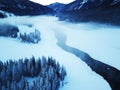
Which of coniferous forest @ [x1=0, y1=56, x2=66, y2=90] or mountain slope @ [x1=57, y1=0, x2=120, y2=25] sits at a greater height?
mountain slope @ [x1=57, y1=0, x2=120, y2=25]

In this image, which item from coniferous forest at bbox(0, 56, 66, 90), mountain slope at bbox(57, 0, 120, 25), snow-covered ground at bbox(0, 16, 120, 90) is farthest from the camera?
mountain slope at bbox(57, 0, 120, 25)

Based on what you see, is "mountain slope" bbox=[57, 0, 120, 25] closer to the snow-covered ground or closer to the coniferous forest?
the snow-covered ground

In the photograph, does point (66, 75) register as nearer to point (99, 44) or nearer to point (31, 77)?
point (31, 77)

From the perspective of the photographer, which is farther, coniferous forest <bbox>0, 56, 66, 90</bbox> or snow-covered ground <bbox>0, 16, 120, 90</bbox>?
snow-covered ground <bbox>0, 16, 120, 90</bbox>

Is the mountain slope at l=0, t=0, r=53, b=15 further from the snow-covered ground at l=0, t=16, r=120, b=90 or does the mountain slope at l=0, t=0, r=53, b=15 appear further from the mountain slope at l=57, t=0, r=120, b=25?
the snow-covered ground at l=0, t=16, r=120, b=90

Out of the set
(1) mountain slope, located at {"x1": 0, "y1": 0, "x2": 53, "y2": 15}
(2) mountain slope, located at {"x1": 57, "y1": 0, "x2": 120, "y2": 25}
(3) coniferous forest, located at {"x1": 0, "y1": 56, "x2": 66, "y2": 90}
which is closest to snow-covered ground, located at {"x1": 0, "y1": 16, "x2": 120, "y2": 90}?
(3) coniferous forest, located at {"x1": 0, "y1": 56, "x2": 66, "y2": 90}

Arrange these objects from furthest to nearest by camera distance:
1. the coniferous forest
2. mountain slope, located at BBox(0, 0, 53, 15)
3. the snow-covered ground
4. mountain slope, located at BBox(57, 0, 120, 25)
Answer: mountain slope, located at BBox(0, 0, 53, 15)
mountain slope, located at BBox(57, 0, 120, 25)
the snow-covered ground
the coniferous forest

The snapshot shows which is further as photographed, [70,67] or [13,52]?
[13,52]

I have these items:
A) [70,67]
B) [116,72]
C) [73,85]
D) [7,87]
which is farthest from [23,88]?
[116,72]

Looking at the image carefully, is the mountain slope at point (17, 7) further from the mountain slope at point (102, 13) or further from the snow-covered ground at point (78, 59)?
the snow-covered ground at point (78, 59)
